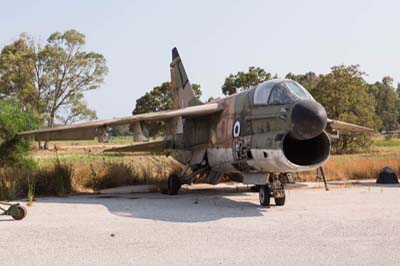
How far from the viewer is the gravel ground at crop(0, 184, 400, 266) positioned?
21.7 ft

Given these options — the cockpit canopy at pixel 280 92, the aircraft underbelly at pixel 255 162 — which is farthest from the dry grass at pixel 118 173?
the cockpit canopy at pixel 280 92

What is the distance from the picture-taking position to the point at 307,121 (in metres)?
10.4

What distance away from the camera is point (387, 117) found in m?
91.2

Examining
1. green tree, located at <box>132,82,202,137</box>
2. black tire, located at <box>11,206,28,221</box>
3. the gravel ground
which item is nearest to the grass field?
the gravel ground

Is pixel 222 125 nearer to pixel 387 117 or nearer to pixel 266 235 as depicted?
pixel 266 235

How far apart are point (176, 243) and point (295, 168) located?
406 centimetres

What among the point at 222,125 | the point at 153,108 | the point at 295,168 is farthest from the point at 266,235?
the point at 153,108

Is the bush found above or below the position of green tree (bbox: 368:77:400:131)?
below

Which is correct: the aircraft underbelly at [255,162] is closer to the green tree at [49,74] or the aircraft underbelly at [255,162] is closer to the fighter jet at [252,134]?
the fighter jet at [252,134]

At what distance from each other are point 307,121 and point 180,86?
9630 millimetres

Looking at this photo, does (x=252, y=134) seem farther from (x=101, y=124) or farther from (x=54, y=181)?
(x=54, y=181)

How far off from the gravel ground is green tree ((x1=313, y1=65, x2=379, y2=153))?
1200 inches

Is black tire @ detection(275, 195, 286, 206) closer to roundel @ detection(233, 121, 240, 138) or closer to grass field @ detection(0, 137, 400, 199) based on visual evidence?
→ roundel @ detection(233, 121, 240, 138)

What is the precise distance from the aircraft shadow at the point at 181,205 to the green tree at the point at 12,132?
371cm
